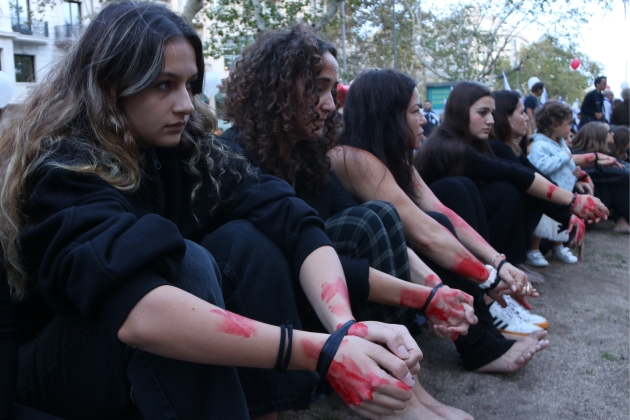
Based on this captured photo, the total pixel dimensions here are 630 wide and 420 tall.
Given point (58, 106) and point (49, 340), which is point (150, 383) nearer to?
point (49, 340)

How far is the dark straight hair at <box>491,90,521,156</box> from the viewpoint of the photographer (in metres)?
4.55

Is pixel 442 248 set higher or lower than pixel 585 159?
higher

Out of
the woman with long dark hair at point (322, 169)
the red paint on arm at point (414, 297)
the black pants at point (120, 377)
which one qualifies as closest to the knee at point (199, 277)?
the black pants at point (120, 377)

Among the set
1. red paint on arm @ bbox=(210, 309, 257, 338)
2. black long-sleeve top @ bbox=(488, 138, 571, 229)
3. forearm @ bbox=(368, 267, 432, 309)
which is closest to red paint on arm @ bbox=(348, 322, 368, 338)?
red paint on arm @ bbox=(210, 309, 257, 338)

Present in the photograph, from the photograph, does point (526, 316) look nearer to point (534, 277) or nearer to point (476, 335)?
point (476, 335)

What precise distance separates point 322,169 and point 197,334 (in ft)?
4.19

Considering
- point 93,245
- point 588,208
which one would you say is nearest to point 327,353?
point 93,245

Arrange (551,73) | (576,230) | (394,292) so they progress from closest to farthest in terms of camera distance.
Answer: (394,292), (576,230), (551,73)

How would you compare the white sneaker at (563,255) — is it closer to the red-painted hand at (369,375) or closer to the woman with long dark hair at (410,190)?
the woman with long dark hair at (410,190)

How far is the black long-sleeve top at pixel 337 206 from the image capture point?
2.03 meters

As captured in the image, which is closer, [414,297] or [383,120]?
[414,297]

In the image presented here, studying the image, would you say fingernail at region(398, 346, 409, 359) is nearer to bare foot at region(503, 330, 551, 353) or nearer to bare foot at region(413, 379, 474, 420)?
bare foot at region(413, 379, 474, 420)

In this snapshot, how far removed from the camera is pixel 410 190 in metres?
3.05

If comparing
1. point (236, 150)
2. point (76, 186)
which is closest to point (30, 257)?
point (76, 186)
